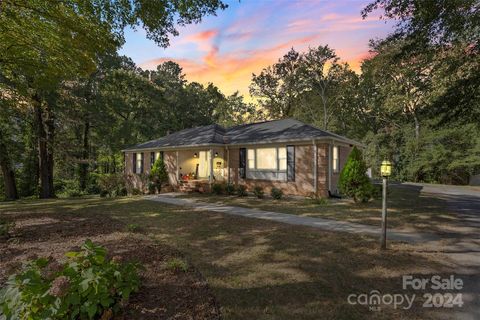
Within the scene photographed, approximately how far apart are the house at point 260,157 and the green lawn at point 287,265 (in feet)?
22.0

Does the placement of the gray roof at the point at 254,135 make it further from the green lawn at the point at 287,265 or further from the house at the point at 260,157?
the green lawn at the point at 287,265

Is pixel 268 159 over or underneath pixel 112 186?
over

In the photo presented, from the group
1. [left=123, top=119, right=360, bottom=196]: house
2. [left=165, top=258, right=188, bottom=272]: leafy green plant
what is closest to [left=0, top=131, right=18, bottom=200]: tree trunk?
[left=123, top=119, right=360, bottom=196]: house

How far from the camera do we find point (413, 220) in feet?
29.2

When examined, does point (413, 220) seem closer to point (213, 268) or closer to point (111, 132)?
point (213, 268)

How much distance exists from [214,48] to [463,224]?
12.2 meters

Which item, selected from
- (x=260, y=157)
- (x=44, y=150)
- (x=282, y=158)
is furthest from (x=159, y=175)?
(x=282, y=158)

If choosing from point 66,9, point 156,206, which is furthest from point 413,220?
point 66,9

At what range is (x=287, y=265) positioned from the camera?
5.04 m

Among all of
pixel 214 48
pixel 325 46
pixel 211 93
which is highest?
pixel 325 46

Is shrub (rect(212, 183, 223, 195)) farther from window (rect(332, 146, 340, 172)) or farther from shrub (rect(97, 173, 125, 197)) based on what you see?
shrub (rect(97, 173, 125, 197))

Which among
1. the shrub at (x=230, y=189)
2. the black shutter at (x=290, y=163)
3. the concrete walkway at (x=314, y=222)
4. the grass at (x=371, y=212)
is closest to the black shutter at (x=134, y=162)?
the shrub at (x=230, y=189)

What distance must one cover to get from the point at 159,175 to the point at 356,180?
40.2 ft

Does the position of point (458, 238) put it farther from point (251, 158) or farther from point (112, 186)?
point (112, 186)
